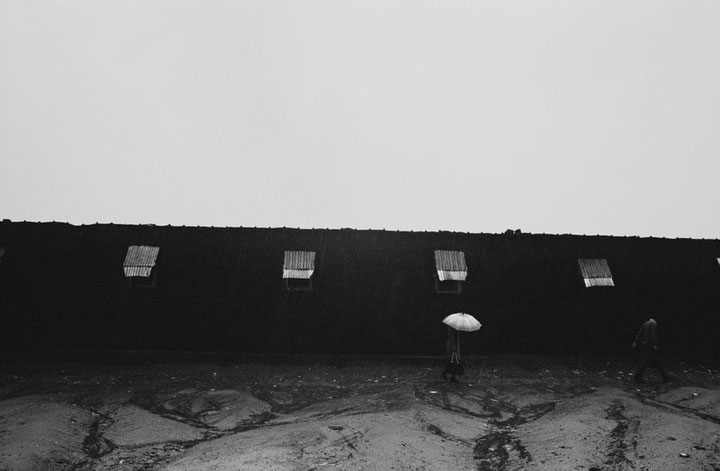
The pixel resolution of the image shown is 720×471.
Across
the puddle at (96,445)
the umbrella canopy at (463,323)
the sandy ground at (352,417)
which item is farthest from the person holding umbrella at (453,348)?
the puddle at (96,445)

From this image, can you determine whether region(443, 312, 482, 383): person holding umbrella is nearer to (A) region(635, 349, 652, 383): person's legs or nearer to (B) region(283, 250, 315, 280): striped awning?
(A) region(635, 349, 652, 383): person's legs

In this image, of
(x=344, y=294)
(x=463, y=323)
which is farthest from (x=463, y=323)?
(x=344, y=294)

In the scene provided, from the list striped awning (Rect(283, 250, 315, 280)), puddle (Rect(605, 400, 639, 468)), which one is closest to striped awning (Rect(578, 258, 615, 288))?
puddle (Rect(605, 400, 639, 468))

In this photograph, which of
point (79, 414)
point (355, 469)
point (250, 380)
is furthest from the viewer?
point (250, 380)

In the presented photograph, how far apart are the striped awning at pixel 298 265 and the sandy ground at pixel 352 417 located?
3.09m

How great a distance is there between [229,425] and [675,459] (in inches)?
337

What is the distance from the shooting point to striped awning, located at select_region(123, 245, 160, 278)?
14891 millimetres

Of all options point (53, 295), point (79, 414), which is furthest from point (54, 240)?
point (79, 414)

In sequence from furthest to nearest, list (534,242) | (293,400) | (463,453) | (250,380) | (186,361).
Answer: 1. (534,242)
2. (186,361)
3. (250,380)
4. (293,400)
5. (463,453)

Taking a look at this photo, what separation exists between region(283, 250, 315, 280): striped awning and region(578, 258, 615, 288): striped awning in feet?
31.6

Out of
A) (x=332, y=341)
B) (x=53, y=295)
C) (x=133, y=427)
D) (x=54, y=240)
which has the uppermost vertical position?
(x=54, y=240)

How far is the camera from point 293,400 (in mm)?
11500

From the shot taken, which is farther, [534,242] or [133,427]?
[534,242]

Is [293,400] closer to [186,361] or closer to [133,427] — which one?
[133,427]
